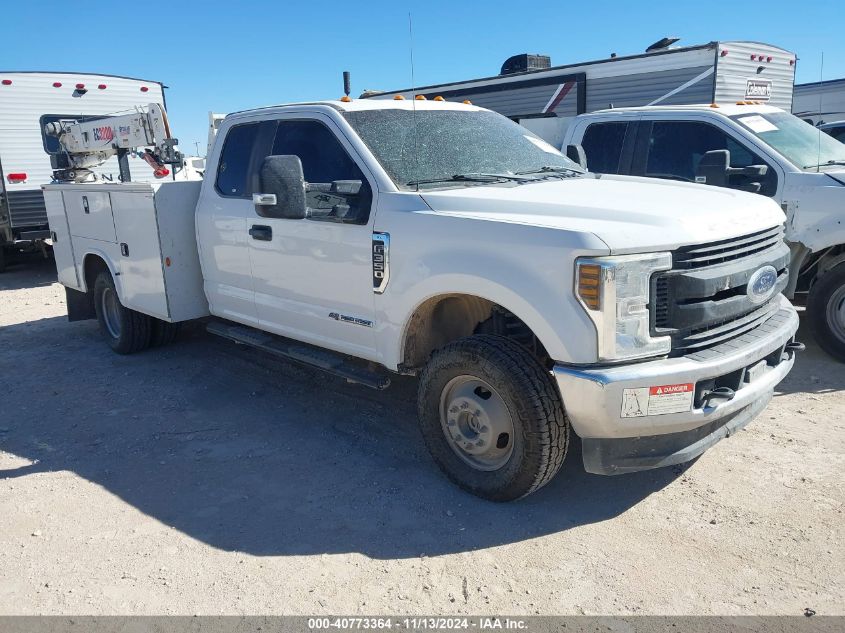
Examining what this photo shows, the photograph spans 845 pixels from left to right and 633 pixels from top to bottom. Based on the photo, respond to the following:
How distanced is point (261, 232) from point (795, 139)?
479 cm

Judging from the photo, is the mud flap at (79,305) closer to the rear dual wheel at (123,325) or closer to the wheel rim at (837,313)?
the rear dual wheel at (123,325)

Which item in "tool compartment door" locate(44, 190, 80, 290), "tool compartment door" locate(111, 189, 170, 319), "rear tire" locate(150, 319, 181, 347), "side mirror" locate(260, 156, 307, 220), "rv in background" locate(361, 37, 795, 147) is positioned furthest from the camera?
"rv in background" locate(361, 37, 795, 147)

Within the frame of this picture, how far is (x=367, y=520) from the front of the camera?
142 inches

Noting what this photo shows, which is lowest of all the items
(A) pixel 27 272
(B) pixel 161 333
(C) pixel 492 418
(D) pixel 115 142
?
(A) pixel 27 272

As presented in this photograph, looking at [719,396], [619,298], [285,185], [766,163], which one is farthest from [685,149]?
[285,185]

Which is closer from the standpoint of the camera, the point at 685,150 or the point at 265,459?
the point at 265,459

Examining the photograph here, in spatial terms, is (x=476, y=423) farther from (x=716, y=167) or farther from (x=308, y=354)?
(x=716, y=167)

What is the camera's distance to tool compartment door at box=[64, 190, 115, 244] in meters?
6.25

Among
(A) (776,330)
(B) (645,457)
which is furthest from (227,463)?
(A) (776,330)

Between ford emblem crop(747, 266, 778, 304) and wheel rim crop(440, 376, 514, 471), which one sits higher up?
ford emblem crop(747, 266, 778, 304)

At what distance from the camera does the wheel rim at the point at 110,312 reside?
22.5 ft

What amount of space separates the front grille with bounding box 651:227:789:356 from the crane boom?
544 cm

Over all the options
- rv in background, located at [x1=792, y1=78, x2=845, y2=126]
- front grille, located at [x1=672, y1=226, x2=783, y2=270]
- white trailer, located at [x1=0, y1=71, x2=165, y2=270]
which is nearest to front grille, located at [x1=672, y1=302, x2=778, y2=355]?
front grille, located at [x1=672, y1=226, x2=783, y2=270]

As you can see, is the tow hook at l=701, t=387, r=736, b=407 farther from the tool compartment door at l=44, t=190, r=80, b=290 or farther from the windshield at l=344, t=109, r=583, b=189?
the tool compartment door at l=44, t=190, r=80, b=290
